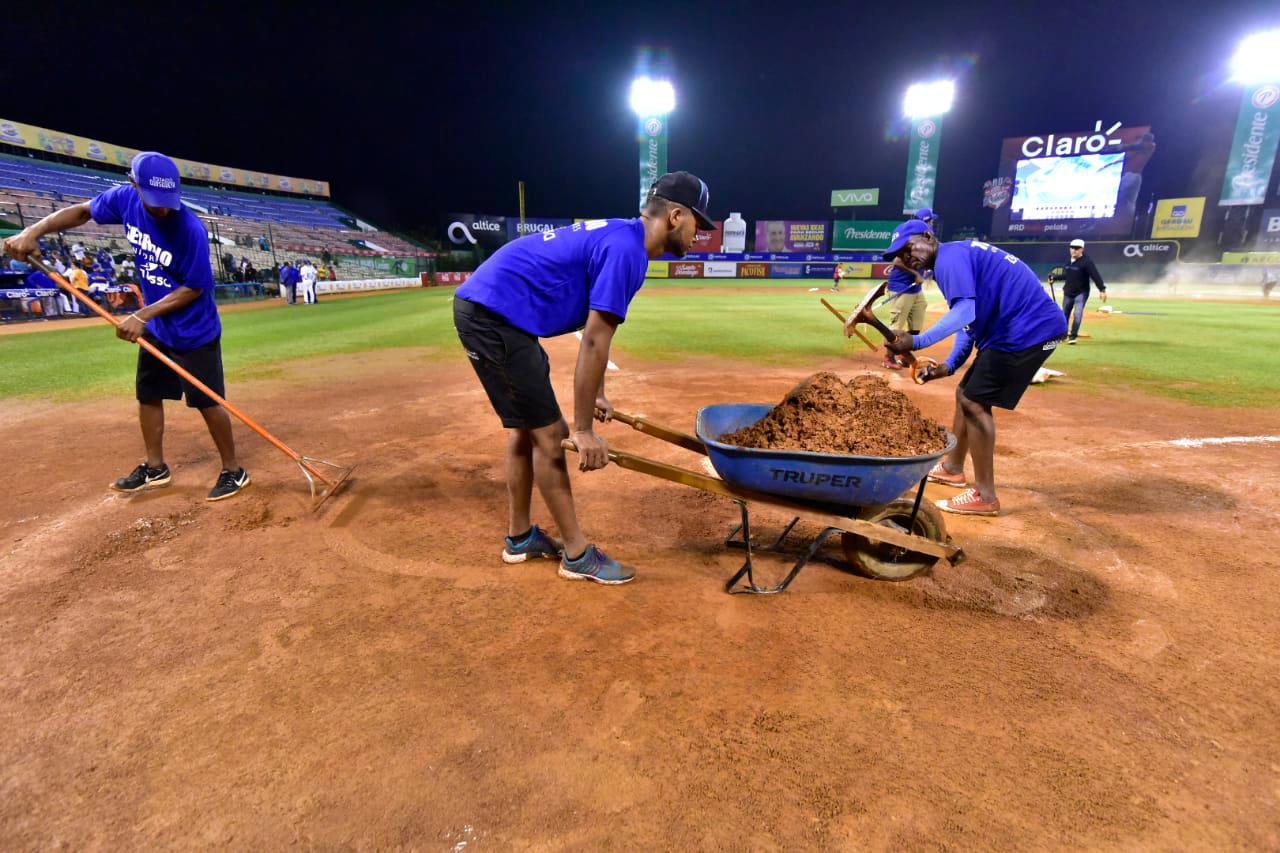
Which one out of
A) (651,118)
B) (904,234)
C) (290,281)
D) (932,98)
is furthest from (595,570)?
(932,98)

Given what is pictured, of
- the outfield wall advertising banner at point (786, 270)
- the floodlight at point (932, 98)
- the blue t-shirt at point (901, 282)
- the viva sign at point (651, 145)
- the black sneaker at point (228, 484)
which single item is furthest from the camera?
the outfield wall advertising banner at point (786, 270)

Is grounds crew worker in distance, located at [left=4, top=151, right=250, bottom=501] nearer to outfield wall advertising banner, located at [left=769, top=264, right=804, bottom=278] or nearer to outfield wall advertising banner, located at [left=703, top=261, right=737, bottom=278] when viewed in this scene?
outfield wall advertising banner, located at [left=703, top=261, right=737, bottom=278]

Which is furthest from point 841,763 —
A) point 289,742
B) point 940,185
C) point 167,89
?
point 940,185

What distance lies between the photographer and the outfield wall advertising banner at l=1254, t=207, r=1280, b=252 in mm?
35781

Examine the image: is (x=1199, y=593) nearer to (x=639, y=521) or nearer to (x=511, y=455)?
(x=639, y=521)

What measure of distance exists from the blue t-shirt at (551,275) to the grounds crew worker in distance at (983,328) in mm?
1812

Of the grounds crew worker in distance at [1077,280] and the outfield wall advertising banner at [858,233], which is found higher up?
the outfield wall advertising banner at [858,233]

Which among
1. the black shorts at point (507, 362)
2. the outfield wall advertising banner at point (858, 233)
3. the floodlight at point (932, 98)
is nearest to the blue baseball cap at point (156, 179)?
the black shorts at point (507, 362)

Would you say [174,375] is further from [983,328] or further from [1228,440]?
[1228,440]

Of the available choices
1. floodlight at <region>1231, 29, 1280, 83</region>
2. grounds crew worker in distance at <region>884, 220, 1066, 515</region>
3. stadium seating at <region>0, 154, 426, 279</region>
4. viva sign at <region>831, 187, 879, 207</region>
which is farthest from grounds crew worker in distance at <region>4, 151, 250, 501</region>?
viva sign at <region>831, 187, 879, 207</region>

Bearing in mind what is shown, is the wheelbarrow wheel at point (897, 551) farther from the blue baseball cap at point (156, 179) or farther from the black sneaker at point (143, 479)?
the black sneaker at point (143, 479)

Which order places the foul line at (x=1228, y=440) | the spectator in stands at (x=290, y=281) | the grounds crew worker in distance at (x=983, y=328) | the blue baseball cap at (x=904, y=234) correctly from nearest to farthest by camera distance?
the grounds crew worker in distance at (x=983, y=328) < the blue baseball cap at (x=904, y=234) < the foul line at (x=1228, y=440) < the spectator in stands at (x=290, y=281)

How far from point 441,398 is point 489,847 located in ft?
21.0

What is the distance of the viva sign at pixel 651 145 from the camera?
4450 centimetres
